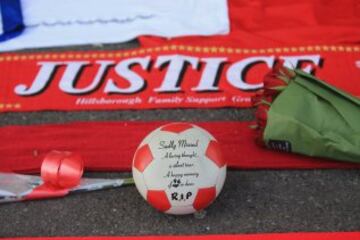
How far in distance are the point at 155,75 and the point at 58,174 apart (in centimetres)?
69

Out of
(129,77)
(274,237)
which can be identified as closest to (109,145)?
(129,77)

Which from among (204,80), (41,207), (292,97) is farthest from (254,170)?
(41,207)

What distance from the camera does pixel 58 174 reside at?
5.61 feet

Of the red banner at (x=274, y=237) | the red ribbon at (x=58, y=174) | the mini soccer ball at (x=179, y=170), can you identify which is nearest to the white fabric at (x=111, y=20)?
the red ribbon at (x=58, y=174)

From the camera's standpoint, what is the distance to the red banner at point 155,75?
7.00ft

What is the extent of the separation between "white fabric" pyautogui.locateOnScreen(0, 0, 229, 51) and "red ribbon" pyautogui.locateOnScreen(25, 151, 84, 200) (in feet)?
2.86

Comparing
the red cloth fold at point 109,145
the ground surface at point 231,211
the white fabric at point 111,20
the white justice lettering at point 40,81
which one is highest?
the white fabric at point 111,20

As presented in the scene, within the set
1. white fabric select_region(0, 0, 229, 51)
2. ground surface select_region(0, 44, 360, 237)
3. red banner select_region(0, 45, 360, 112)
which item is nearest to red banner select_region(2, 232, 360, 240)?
ground surface select_region(0, 44, 360, 237)

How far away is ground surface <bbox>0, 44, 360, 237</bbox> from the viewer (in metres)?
1.66

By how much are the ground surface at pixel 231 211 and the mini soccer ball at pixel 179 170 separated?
0.28ft

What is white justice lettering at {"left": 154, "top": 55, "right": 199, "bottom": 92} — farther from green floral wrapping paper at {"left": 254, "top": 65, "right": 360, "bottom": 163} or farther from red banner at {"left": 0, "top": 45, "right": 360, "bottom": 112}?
green floral wrapping paper at {"left": 254, "top": 65, "right": 360, "bottom": 163}

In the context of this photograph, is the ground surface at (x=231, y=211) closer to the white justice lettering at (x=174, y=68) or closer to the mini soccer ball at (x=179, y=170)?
the mini soccer ball at (x=179, y=170)

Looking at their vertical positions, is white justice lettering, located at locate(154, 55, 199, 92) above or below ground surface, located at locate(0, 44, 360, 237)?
above

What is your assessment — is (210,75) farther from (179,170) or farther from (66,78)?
(179,170)
